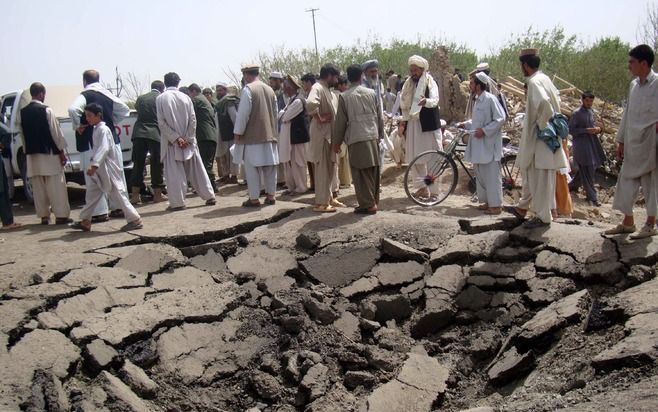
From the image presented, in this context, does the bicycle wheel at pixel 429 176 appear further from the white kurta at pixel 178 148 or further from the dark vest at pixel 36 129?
the dark vest at pixel 36 129

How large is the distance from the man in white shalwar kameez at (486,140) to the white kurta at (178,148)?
3.34m

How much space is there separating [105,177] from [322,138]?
96.1 inches

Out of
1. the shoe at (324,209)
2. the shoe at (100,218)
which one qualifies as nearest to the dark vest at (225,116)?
the shoe at (100,218)

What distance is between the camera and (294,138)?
8547mm

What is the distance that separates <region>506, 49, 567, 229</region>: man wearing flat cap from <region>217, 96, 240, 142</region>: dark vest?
5.18 m

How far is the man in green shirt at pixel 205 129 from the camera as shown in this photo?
9.33 metres

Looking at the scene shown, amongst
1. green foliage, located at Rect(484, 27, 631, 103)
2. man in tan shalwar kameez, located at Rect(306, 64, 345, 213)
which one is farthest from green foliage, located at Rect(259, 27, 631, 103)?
man in tan shalwar kameez, located at Rect(306, 64, 345, 213)

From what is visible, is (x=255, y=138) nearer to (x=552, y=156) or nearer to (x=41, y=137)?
(x=41, y=137)

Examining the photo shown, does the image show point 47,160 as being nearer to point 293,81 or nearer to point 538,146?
point 293,81

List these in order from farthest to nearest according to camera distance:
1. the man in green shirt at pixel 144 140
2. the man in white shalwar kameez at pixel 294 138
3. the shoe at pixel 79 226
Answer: the man in green shirt at pixel 144 140, the man in white shalwar kameez at pixel 294 138, the shoe at pixel 79 226

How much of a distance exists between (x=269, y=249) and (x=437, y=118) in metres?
2.91

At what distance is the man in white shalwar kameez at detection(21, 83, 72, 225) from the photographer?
7.22 meters

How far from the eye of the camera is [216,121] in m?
10.2

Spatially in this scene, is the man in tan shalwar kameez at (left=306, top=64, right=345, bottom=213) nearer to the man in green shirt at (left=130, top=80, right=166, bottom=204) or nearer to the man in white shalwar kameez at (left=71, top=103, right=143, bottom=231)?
the man in white shalwar kameez at (left=71, top=103, right=143, bottom=231)
